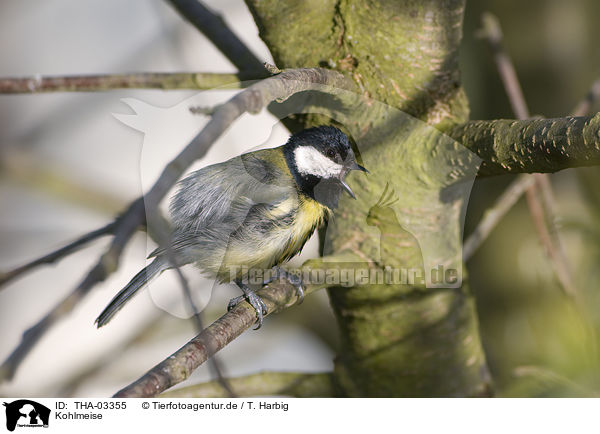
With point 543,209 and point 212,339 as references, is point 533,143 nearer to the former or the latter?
point 212,339

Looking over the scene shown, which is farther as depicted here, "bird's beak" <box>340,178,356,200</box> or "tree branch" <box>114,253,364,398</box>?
"bird's beak" <box>340,178,356,200</box>

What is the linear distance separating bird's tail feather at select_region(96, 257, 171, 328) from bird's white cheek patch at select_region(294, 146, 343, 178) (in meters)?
0.19

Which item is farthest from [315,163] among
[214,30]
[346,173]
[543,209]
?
[543,209]

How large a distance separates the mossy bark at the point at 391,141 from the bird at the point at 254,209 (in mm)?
26

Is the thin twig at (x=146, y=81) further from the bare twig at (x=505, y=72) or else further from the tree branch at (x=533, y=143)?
the bare twig at (x=505, y=72)

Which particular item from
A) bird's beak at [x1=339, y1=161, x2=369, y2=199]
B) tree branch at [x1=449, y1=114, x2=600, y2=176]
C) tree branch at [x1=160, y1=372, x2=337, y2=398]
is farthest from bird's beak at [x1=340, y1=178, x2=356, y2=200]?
tree branch at [x1=160, y1=372, x2=337, y2=398]

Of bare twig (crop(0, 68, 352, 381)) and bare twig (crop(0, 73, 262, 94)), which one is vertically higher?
bare twig (crop(0, 73, 262, 94))

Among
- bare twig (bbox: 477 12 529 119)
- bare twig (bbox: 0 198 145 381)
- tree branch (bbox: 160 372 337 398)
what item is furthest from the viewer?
bare twig (bbox: 477 12 529 119)

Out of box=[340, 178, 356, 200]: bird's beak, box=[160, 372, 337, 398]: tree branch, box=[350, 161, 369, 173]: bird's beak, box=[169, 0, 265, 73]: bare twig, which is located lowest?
box=[160, 372, 337, 398]: tree branch

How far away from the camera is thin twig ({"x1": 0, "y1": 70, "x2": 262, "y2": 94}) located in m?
0.53

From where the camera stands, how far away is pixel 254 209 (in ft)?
2.02

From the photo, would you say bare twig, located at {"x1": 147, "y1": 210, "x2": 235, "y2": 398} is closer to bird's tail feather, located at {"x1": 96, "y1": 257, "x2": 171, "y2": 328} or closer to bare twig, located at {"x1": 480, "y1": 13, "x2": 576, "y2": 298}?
bird's tail feather, located at {"x1": 96, "y1": 257, "x2": 171, "y2": 328}

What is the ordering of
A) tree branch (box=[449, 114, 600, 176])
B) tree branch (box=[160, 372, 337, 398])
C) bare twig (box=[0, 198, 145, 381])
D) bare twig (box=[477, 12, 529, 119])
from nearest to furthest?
1. bare twig (box=[0, 198, 145, 381])
2. tree branch (box=[449, 114, 600, 176])
3. tree branch (box=[160, 372, 337, 398])
4. bare twig (box=[477, 12, 529, 119])
